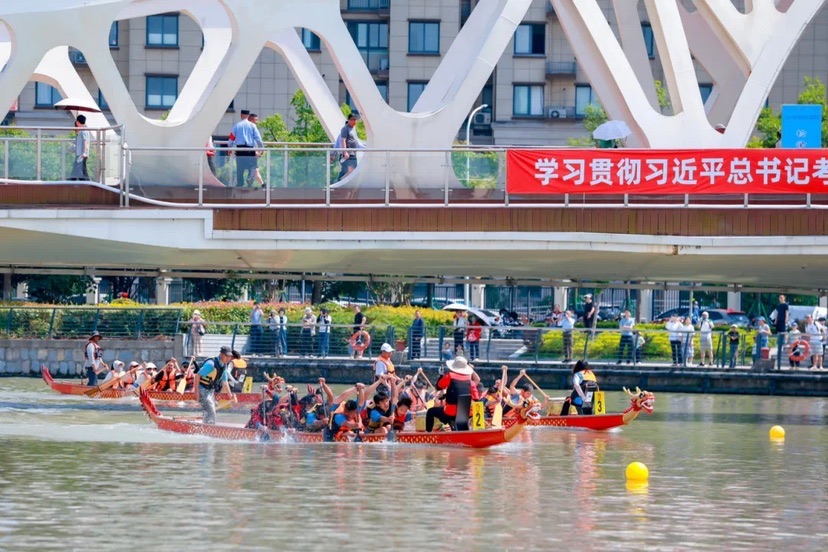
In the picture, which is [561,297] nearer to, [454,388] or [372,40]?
[372,40]

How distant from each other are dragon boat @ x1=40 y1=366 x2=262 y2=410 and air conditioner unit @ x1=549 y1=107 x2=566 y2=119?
44.8 m

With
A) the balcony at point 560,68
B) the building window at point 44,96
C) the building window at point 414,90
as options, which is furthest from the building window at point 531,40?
the building window at point 44,96

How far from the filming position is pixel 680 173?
106ft

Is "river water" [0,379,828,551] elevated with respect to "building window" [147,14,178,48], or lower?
lower

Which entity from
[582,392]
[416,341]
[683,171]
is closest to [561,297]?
[416,341]

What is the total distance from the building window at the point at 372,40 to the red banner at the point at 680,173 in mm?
53119

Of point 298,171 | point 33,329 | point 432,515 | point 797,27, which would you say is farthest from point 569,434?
point 33,329

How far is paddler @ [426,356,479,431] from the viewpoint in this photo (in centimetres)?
2912

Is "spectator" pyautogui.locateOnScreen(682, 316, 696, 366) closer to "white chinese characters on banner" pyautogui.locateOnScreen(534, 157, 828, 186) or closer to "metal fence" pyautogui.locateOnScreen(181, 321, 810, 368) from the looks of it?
"metal fence" pyautogui.locateOnScreen(181, 321, 810, 368)

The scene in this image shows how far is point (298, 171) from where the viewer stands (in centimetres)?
3266

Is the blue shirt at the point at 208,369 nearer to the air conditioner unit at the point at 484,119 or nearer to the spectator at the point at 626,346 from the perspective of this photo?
the spectator at the point at 626,346

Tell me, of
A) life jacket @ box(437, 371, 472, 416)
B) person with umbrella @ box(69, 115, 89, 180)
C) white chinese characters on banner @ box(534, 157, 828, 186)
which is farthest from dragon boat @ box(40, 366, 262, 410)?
white chinese characters on banner @ box(534, 157, 828, 186)

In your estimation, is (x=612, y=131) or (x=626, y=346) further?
(x=626, y=346)

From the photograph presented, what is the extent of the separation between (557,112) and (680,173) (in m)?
51.7
